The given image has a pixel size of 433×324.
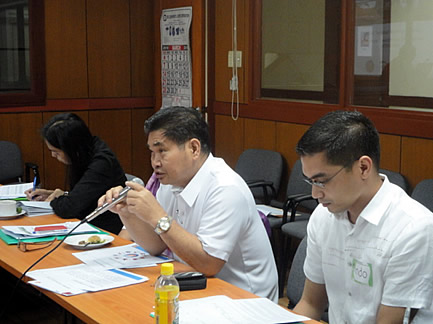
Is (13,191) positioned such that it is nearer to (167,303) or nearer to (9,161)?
(9,161)

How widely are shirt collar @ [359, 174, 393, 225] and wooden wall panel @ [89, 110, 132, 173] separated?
4517 millimetres

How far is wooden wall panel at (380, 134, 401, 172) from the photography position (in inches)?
162

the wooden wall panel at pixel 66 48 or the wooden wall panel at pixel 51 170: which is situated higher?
the wooden wall panel at pixel 66 48

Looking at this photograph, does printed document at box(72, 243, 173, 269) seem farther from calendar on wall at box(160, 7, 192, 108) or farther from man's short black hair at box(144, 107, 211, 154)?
calendar on wall at box(160, 7, 192, 108)

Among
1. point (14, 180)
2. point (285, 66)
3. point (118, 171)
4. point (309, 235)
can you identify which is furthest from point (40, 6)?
point (309, 235)

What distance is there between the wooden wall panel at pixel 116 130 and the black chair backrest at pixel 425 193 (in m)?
3.23

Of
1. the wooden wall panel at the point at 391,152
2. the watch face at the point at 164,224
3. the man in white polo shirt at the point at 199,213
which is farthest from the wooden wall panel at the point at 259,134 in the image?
the watch face at the point at 164,224

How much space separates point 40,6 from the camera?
18.3 ft

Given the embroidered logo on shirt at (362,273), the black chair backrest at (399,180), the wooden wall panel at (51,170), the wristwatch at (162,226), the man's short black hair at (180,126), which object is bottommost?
the wooden wall panel at (51,170)

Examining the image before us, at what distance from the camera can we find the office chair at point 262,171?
4734mm

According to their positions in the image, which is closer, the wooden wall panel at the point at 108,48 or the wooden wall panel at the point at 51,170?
the wooden wall panel at the point at 51,170

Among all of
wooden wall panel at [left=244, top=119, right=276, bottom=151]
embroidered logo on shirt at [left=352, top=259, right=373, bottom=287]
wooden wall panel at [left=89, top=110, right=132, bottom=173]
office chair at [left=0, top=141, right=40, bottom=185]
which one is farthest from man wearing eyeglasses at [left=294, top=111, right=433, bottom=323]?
wooden wall panel at [left=89, top=110, right=132, bottom=173]

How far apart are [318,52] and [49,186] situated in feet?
9.14

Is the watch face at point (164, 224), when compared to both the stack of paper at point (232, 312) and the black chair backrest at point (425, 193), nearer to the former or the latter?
the stack of paper at point (232, 312)
